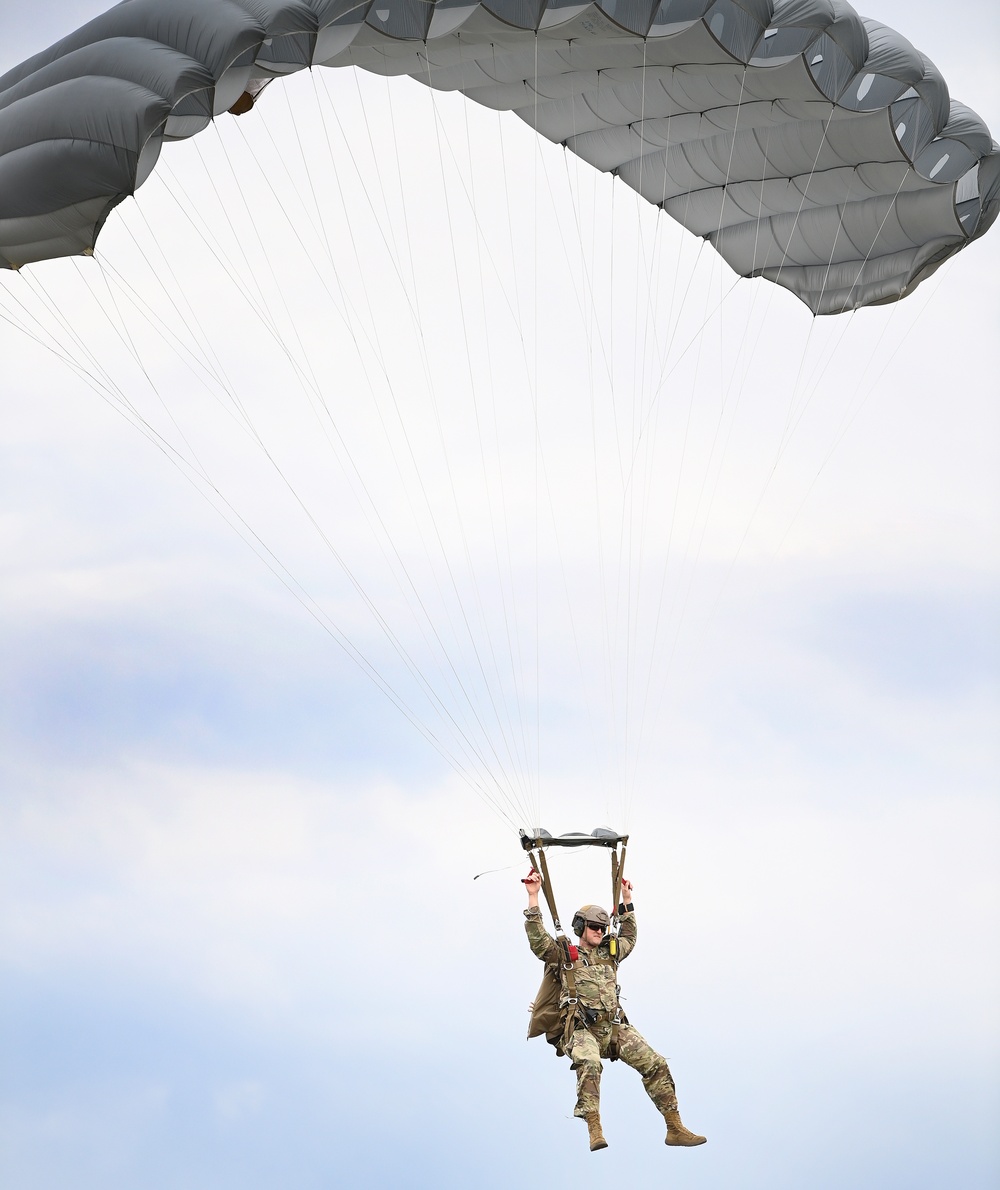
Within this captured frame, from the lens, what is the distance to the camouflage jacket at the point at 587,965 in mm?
9578

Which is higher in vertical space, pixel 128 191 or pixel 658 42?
pixel 658 42

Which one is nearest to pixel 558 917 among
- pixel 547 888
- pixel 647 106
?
pixel 547 888

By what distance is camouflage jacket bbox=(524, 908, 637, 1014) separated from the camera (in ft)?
31.4

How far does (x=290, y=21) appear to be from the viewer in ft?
29.8

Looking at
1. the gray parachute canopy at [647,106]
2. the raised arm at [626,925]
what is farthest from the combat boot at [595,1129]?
the gray parachute canopy at [647,106]

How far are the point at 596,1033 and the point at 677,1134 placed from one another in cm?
76

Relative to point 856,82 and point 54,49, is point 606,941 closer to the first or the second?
point 856,82

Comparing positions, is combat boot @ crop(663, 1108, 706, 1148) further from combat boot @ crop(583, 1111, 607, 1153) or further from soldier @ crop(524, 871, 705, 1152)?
Result: combat boot @ crop(583, 1111, 607, 1153)

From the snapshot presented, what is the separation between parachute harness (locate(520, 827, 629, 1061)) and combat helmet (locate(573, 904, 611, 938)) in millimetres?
84

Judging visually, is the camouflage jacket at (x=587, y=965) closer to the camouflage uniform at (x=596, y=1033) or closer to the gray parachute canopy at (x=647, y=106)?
the camouflage uniform at (x=596, y=1033)

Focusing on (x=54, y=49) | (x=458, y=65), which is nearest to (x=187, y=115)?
(x=54, y=49)

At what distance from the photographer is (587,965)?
31.9 feet

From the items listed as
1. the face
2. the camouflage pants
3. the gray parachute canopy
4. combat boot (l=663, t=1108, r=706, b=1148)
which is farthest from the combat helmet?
the gray parachute canopy

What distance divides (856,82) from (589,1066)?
6.38m
